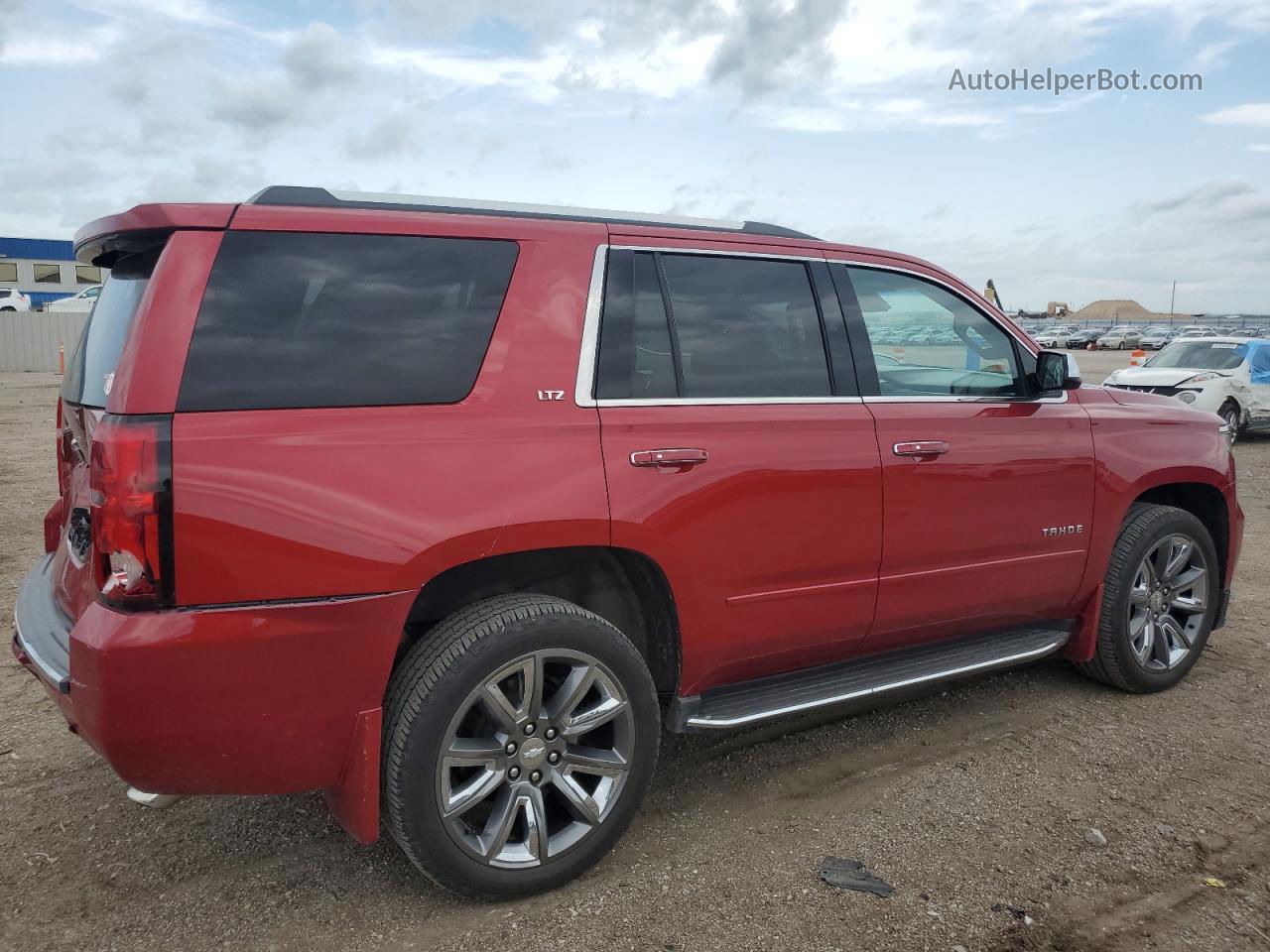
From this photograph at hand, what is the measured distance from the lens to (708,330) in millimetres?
3211

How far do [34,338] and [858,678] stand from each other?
29398 mm

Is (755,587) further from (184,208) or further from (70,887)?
(70,887)

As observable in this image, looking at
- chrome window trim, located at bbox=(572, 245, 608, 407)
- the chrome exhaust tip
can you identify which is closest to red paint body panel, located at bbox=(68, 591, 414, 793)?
chrome window trim, located at bbox=(572, 245, 608, 407)

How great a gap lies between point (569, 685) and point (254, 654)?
856mm

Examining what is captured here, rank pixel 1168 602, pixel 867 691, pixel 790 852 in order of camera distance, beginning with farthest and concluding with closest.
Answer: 1. pixel 1168 602
2. pixel 867 691
3. pixel 790 852

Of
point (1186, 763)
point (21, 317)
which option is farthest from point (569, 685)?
point (21, 317)

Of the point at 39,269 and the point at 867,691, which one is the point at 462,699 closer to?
the point at 867,691

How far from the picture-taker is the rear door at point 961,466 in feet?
11.5

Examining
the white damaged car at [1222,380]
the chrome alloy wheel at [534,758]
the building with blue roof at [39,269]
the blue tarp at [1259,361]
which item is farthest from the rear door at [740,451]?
the building with blue roof at [39,269]

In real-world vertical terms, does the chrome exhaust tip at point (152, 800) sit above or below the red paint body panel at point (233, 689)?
below

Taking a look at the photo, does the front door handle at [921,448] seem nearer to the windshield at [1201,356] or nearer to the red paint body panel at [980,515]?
the red paint body panel at [980,515]

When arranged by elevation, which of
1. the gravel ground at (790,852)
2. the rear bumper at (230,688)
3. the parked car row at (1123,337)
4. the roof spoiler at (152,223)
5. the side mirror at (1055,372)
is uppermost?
the parked car row at (1123,337)

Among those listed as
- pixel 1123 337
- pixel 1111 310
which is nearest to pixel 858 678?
pixel 1123 337

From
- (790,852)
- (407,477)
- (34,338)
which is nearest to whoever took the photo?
(407,477)
